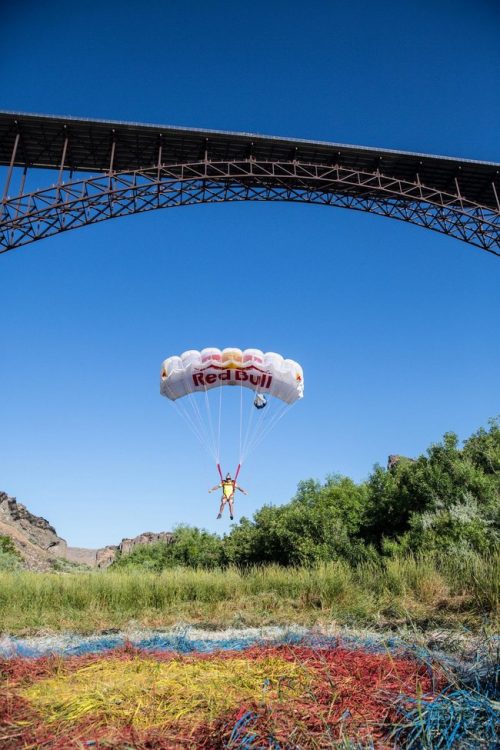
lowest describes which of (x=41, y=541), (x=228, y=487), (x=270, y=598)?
(x=270, y=598)

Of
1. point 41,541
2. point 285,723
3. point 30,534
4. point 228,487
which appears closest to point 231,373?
point 228,487

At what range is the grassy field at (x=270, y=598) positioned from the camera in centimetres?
546

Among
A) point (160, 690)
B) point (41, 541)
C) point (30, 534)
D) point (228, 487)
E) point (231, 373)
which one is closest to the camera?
point (160, 690)

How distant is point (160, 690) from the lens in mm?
2104

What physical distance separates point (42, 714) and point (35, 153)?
51.4 ft

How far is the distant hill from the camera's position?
3167cm

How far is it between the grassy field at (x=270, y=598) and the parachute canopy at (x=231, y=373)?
7357 millimetres

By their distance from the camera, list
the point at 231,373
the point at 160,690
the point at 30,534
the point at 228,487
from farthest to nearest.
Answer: the point at 30,534 → the point at 228,487 → the point at 231,373 → the point at 160,690

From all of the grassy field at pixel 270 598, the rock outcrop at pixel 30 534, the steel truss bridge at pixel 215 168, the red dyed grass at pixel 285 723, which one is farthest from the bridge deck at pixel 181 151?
the rock outcrop at pixel 30 534

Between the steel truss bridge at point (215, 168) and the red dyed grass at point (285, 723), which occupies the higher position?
the steel truss bridge at point (215, 168)

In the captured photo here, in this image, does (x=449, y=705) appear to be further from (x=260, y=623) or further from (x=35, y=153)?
(x=35, y=153)

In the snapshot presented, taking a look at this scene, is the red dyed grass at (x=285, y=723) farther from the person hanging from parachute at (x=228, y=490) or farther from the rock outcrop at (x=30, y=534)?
the rock outcrop at (x=30, y=534)

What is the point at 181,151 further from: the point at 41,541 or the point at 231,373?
the point at 41,541

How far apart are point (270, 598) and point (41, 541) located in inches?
1608
